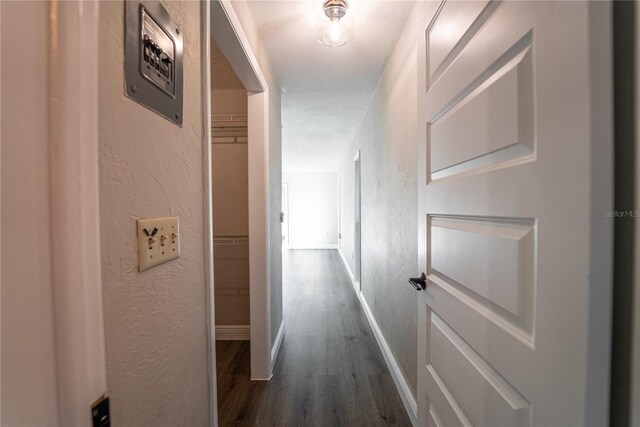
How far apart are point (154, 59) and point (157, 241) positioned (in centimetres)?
44

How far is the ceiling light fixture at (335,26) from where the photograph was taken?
1.33 metres

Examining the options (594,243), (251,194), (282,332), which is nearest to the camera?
(594,243)

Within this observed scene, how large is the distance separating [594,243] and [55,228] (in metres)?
0.85

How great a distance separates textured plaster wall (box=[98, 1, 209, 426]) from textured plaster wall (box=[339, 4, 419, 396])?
1.10m

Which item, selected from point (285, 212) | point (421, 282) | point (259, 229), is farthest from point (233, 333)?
point (285, 212)

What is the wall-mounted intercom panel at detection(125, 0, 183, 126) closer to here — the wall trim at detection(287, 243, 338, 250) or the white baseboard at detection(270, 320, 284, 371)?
the white baseboard at detection(270, 320, 284, 371)

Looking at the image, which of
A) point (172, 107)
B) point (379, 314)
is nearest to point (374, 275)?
point (379, 314)

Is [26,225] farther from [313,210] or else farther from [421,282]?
[313,210]

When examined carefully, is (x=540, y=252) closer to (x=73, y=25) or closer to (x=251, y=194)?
(x=73, y=25)

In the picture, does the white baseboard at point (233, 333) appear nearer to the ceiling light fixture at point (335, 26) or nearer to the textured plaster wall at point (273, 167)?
the textured plaster wall at point (273, 167)

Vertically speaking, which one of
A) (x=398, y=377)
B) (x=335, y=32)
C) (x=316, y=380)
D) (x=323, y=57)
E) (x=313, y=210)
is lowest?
(x=316, y=380)

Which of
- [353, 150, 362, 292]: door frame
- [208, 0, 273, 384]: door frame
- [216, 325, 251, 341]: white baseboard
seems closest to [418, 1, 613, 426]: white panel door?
[208, 0, 273, 384]: door frame

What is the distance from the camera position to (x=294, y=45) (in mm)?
1737

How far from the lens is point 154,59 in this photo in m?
0.61
